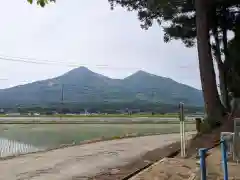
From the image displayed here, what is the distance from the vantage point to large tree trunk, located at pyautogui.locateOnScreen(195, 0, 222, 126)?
16.3m

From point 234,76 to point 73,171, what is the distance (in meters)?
12.3

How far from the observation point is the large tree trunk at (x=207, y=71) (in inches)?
642

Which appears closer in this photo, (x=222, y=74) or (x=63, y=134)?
(x=222, y=74)

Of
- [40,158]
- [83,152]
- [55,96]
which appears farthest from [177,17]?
[55,96]

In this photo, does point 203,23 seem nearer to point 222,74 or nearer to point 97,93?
point 222,74

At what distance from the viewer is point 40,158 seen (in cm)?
1380

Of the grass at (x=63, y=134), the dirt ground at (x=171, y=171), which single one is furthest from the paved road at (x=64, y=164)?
the grass at (x=63, y=134)

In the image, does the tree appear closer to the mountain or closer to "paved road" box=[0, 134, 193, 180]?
"paved road" box=[0, 134, 193, 180]

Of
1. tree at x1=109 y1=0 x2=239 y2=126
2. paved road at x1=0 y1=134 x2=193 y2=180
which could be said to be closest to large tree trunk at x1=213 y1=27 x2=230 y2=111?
tree at x1=109 y1=0 x2=239 y2=126

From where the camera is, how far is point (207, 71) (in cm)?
1636

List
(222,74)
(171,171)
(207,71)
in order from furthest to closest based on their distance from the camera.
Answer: (222,74) → (207,71) → (171,171)

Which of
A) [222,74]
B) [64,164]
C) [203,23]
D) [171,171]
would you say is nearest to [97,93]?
[222,74]

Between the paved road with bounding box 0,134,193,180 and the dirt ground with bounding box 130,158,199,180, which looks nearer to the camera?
the dirt ground with bounding box 130,158,199,180

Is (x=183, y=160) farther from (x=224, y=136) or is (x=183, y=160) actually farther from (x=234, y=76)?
(x=234, y=76)
